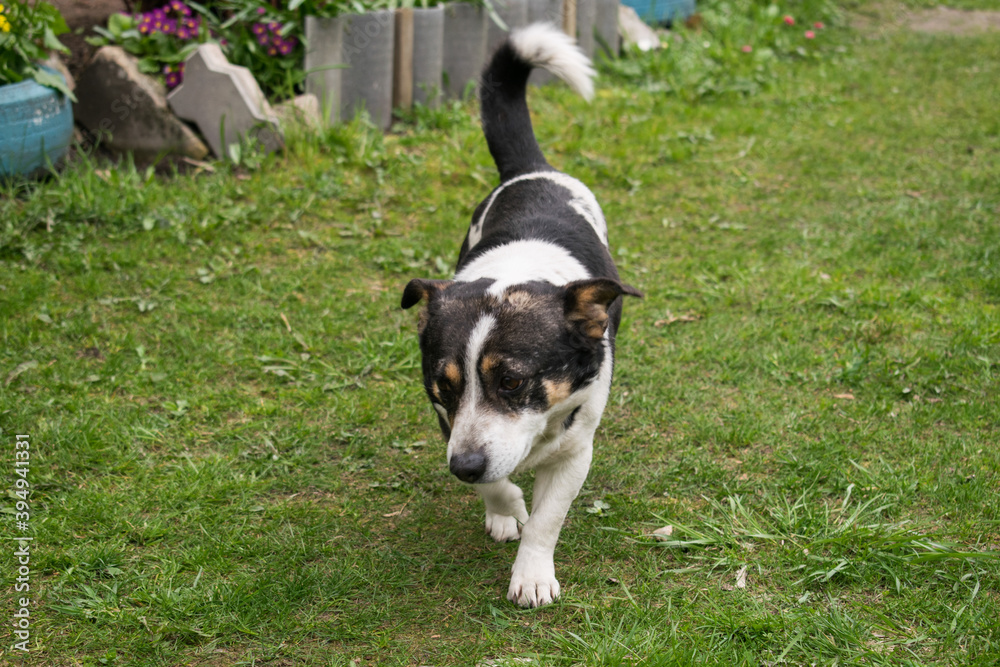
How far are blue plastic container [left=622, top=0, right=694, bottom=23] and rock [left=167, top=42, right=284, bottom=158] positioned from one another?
15.7 ft

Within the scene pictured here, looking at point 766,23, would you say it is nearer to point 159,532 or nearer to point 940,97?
point 940,97

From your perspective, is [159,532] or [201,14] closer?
[159,532]

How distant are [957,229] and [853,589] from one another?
144 inches

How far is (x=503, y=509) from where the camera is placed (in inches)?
119

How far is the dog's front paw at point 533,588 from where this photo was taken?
2.86 m

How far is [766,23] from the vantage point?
965 cm

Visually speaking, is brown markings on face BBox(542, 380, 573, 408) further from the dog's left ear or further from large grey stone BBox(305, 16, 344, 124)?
large grey stone BBox(305, 16, 344, 124)

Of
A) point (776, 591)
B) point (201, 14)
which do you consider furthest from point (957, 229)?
point (201, 14)

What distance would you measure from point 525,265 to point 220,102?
390cm

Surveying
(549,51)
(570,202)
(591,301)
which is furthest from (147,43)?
(591,301)

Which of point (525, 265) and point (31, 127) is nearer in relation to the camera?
point (525, 265)

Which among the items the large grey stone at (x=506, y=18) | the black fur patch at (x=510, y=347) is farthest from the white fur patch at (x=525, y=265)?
the large grey stone at (x=506, y=18)

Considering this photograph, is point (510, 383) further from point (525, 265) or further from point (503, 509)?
point (503, 509)

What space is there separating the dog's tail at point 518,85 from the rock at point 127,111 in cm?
296
